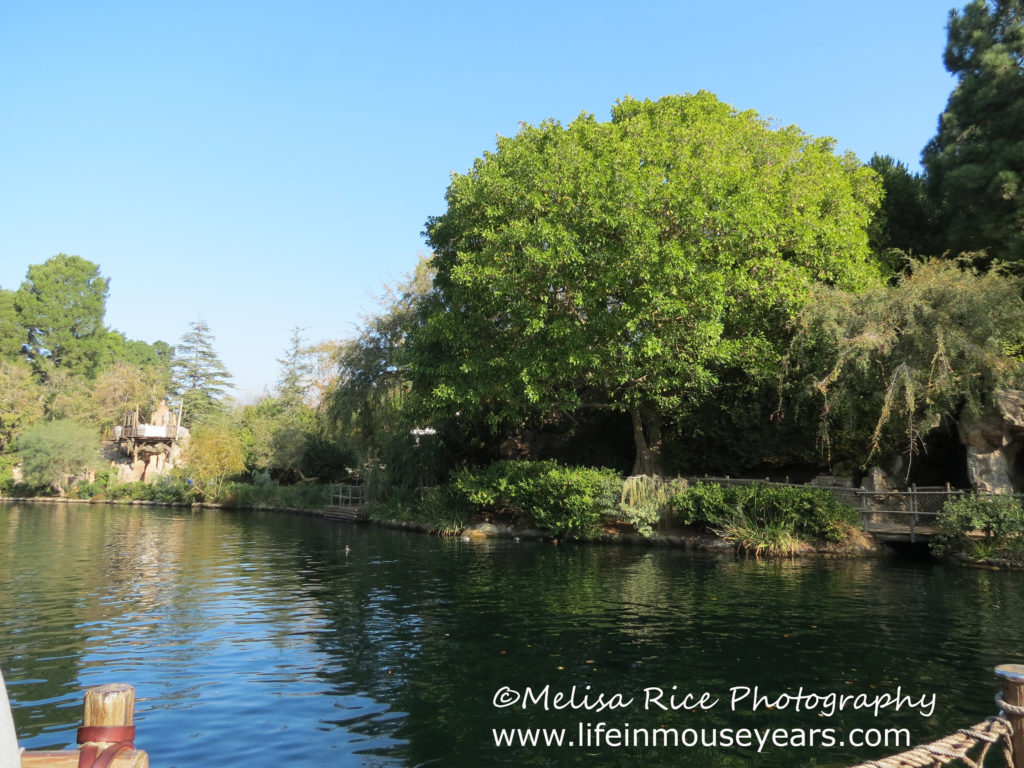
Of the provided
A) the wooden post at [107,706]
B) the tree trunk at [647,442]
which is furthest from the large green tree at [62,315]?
the wooden post at [107,706]

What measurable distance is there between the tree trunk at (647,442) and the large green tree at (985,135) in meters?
13.8

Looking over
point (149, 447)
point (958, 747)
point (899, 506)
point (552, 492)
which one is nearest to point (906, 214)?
point (899, 506)

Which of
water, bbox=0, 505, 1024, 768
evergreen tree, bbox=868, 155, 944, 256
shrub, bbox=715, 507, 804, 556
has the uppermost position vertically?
evergreen tree, bbox=868, 155, 944, 256

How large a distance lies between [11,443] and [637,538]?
60417 mm

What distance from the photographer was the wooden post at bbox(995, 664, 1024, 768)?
5156 mm

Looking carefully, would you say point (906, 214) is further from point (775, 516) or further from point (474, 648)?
point (474, 648)

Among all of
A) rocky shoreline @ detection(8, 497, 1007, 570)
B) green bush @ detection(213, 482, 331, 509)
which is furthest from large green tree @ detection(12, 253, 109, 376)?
rocky shoreline @ detection(8, 497, 1007, 570)

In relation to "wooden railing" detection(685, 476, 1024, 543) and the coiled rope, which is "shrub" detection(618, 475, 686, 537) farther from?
the coiled rope

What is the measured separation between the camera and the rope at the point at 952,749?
15.0 feet

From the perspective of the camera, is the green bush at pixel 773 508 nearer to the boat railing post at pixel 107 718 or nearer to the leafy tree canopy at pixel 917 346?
the leafy tree canopy at pixel 917 346

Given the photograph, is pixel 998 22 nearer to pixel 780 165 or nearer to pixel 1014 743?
pixel 780 165

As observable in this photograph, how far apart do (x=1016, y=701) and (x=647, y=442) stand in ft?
86.8

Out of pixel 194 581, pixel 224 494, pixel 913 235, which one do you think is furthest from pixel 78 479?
pixel 913 235

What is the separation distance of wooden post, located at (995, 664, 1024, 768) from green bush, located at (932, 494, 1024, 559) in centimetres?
1710
